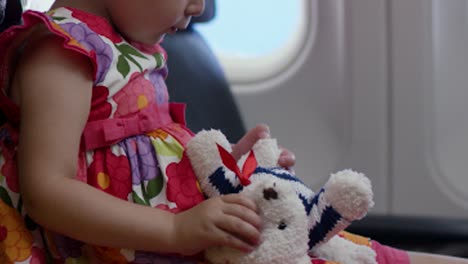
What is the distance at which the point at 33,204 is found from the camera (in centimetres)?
73

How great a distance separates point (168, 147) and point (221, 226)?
0.54 feet

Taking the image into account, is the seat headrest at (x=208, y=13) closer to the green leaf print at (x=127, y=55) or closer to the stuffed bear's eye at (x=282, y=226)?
the green leaf print at (x=127, y=55)

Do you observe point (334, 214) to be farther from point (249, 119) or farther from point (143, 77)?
point (249, 119)

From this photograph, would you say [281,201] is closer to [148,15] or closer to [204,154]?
[204,154]

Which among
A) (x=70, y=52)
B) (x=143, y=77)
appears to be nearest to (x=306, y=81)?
(x=143, y=77)

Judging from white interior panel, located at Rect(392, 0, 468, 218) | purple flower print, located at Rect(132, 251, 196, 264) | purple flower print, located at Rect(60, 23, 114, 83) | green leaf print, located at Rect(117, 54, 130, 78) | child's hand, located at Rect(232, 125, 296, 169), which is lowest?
white interior panel, located at Rect(392, 0, 468, 218)

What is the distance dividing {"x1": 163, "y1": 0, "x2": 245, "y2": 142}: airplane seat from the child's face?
594 mm

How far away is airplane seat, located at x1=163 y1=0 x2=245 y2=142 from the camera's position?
1489 mm

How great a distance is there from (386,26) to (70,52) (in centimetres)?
114

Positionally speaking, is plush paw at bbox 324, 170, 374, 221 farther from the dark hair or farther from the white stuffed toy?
the dark hair

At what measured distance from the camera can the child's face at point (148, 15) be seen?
0.82 meters

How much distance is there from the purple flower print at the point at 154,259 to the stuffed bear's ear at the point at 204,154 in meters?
0.09

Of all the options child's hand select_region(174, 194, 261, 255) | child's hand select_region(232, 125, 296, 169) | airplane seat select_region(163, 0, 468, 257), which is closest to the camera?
child's hand select_region(174, 194, 261, 255)

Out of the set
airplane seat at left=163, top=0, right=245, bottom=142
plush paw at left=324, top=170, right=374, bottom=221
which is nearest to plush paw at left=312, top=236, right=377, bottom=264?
plush paw at left=324, top=170, right=374, bottom=221
